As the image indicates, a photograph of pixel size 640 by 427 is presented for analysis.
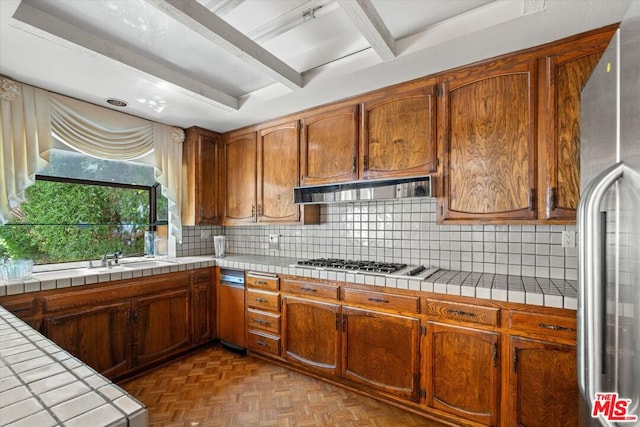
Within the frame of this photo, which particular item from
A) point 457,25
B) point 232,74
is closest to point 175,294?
point 232,74

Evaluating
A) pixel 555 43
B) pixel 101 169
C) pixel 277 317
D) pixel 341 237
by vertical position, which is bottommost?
pixel 277 317

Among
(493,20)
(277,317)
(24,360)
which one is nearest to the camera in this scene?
(24,360)

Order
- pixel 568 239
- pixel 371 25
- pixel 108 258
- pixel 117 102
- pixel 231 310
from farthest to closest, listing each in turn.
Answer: pixel 231 310, pixel 108 258, pixel 117 102, pixel 568 239, pixel 371 25

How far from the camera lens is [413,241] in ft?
8.15

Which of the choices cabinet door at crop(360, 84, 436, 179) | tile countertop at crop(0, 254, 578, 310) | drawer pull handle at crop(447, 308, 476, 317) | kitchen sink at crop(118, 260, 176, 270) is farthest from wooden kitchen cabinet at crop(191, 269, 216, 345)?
drawer pull handle at crop(447, 308, 476, 317)

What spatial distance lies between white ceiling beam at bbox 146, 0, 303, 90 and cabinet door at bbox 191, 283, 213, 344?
207 cm

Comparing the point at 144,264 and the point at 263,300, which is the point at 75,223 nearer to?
the point at 144,264

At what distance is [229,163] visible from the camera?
3.37 m

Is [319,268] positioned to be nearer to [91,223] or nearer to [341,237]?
[341,237]

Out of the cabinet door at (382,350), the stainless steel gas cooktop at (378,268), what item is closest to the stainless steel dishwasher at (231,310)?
the stainless steel gas cooktop at (378,268)

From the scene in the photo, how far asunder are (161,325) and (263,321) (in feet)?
2.88

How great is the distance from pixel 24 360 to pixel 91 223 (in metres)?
2.41

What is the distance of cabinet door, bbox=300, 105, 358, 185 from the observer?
2.46 metres

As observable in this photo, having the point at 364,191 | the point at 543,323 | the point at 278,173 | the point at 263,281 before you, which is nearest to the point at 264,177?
the point at 278,173
